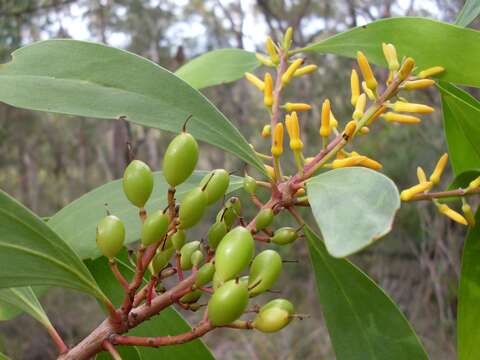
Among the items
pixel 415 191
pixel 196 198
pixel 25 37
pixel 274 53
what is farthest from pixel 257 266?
pixel 25 37

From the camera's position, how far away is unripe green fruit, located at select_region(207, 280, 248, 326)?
446mm

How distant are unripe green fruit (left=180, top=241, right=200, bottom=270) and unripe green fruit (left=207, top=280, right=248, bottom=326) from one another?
0.13 meters

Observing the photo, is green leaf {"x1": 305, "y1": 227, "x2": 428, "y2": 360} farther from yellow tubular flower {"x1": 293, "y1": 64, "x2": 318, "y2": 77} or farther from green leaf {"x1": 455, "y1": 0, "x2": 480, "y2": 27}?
green leaf {"x1": 455, "y1": 0, "x2": 480, "y2": 27}

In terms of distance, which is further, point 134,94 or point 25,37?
point 25,37

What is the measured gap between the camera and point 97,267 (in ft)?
2.33

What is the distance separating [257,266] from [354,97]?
24 cm

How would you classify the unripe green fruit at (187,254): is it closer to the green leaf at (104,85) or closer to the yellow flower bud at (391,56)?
the green leaf at (104,85)

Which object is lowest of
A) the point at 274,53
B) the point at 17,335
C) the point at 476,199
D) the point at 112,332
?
the point at 17,335

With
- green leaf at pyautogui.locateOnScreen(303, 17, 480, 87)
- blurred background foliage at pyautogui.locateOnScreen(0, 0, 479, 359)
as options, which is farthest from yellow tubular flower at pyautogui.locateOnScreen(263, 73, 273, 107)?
blurred background foliage at pyautogui.locateOnScreen(0, 0, 479, 359)

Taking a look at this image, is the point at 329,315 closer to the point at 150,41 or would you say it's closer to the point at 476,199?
the point at 476,199

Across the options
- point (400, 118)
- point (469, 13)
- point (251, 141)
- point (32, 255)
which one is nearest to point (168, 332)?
point (32, 255)

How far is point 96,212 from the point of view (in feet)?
2.21

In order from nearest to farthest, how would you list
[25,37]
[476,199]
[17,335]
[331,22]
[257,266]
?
[257,266] → [476,199] → [25,37] → [17,335] → [331,22]

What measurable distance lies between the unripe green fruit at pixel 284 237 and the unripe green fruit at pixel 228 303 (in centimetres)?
15
